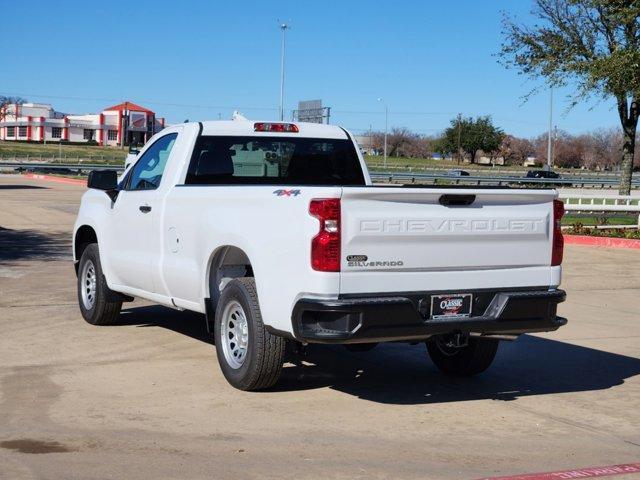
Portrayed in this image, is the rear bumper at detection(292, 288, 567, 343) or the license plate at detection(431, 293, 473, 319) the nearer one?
the rear bumper at detection(292, 288, 567, 343)

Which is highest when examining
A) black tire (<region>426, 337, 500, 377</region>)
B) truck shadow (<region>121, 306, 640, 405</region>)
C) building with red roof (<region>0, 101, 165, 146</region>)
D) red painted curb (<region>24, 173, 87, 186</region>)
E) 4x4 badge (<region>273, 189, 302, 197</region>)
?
building with red roof (<region>0, 101, 165, 146</region>)

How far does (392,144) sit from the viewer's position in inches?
6019

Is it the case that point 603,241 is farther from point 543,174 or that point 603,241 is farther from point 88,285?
point 543,174

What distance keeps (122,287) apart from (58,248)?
8.93 m

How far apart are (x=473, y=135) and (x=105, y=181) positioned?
113419 millimetres

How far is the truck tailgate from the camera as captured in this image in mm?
6414

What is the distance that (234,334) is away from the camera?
7457 millimetres

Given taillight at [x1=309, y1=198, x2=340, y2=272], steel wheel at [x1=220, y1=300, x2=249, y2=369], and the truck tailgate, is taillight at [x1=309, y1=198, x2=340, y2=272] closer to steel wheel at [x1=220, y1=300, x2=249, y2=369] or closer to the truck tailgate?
the truck tailgate

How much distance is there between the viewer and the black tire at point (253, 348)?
6.95 metres

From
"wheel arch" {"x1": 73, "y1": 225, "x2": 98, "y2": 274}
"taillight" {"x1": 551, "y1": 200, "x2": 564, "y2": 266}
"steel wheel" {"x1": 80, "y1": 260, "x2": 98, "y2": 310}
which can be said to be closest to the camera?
"taillight" {"x1": 551, "y1": 200, "x2": 564, "y2": 266}

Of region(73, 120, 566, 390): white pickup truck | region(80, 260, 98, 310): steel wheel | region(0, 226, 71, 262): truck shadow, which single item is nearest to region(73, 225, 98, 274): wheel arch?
region(80, 260, 98, 310): steel wheel

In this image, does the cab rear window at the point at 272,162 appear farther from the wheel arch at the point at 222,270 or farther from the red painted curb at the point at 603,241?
the red painted curb at the point at 603,241

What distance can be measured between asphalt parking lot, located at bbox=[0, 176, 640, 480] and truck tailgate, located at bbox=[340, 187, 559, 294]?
979mm

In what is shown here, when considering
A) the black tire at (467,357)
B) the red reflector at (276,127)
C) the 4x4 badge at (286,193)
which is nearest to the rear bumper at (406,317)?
the 4x4 badge at (286,193)
